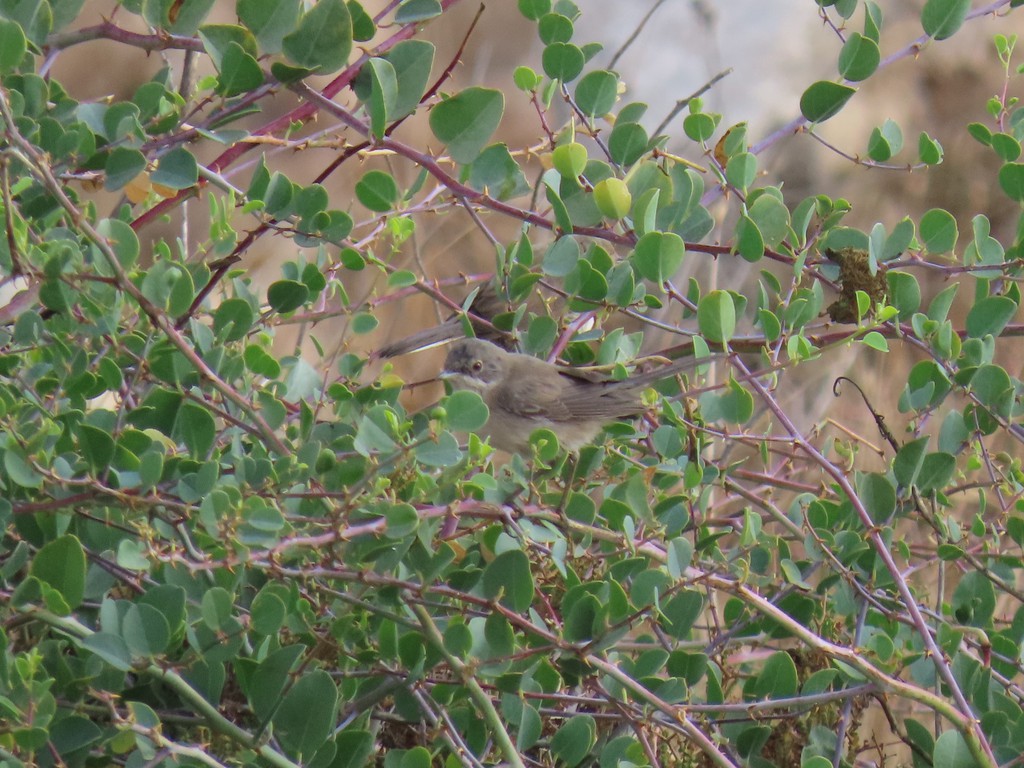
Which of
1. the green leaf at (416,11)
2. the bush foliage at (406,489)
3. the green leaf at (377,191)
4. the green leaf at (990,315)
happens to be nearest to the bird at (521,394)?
the bush foliage at (406,489)

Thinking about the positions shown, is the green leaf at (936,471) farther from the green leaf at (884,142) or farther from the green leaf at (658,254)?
the green leaf at (884,142)

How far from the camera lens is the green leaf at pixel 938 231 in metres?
2.41

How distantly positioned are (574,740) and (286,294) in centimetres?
94

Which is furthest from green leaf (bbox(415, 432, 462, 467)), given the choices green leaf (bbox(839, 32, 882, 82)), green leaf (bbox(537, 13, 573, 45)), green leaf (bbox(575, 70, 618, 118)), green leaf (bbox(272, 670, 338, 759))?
green leaf (bbox(839, 32, 882, 82))

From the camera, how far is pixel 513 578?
1685 millimetres

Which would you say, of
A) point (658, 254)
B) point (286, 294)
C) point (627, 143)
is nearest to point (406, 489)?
point (286, 294)

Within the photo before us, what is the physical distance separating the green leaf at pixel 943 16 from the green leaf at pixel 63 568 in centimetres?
207

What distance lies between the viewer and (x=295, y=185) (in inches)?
82.4

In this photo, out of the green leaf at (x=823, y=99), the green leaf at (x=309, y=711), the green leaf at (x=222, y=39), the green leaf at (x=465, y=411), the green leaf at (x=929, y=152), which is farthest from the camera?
the green leaf at (x=929, y=152)

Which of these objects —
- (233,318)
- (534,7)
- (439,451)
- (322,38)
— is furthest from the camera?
(534,7)

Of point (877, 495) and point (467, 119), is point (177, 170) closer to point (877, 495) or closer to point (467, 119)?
point (467, 119)

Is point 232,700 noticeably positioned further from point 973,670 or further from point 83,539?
point 973,670

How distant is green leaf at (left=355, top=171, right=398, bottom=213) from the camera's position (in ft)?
7.26

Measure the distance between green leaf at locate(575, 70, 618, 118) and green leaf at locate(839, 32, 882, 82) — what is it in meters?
0.48
